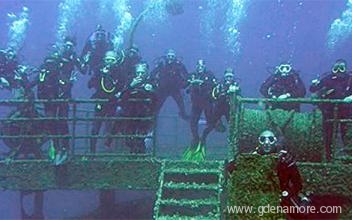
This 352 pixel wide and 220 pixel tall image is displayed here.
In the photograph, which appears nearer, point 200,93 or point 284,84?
point 284,84

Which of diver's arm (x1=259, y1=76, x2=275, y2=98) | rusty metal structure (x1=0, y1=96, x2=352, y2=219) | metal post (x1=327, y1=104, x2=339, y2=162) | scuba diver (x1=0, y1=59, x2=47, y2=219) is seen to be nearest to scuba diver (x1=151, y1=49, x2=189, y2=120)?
rusty metal structure (x1=0, y1=96, x2=352, y2=219)

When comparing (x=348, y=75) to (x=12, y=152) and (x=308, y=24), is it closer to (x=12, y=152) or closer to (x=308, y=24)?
(x=12, y=152)

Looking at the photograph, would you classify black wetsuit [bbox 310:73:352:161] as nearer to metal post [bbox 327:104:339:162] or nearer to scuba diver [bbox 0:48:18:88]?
metal post [bbox 327:104:339:162]

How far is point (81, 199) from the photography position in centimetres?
2067

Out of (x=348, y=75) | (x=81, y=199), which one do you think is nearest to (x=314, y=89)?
(x=348, y=75)

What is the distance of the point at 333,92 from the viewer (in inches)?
348

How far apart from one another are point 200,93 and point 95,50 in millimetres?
2766

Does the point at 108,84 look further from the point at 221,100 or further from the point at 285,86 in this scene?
the point at 285,86

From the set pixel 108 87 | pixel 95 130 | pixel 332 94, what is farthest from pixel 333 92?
pixel 95 130

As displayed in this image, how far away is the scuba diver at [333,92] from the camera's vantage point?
8.59 meters

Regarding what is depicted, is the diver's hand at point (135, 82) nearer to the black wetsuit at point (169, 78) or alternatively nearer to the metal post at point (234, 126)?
the black wetsuit at point (169, 78)

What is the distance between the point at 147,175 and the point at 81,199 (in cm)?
1257

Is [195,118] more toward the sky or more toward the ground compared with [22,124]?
more toward the sky

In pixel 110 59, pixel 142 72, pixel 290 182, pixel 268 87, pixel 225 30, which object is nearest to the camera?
pixel 290 182
